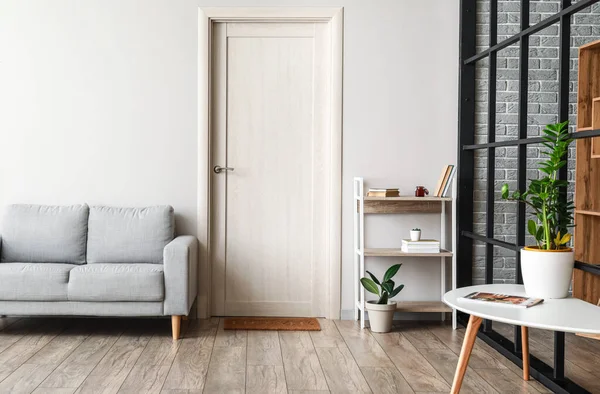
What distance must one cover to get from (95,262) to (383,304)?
6.03ft

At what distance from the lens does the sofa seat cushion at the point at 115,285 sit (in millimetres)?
3963

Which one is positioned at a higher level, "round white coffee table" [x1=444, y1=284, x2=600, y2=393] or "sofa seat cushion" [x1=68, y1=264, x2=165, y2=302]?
"round white coffee table" [x1=444, y1=284, x2=600, y2=393]

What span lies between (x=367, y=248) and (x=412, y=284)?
0.39 meters

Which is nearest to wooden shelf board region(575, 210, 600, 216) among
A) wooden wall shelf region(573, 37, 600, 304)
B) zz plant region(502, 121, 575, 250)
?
wooden wall shelf region(573, 37, 600, 304)

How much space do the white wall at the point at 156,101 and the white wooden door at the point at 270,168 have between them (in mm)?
176

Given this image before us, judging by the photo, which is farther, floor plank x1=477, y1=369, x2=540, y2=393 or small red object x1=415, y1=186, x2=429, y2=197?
small red object x1=415, y1=186, x2=429, y2=197

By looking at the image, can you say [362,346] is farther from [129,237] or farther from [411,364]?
[129,237]

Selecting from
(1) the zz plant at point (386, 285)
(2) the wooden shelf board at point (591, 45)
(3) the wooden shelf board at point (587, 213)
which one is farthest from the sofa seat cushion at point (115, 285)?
(2) the wooden shelf board at point (591, 45)

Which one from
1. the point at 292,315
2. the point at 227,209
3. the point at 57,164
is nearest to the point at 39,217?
the point at 57,164

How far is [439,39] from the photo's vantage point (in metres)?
4.62

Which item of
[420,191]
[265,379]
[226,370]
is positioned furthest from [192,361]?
[420,191]

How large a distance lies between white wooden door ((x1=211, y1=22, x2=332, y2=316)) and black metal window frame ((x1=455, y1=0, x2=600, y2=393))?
→ 0.90 meters

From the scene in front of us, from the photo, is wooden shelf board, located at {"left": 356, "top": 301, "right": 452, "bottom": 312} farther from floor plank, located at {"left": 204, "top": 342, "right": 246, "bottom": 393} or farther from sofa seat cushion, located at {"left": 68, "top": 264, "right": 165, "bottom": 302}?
sofa seat cushion, located at {"left": 68, "top": 264, "right": 165, "bottom": 302}

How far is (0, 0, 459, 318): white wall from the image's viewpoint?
4.58 m
